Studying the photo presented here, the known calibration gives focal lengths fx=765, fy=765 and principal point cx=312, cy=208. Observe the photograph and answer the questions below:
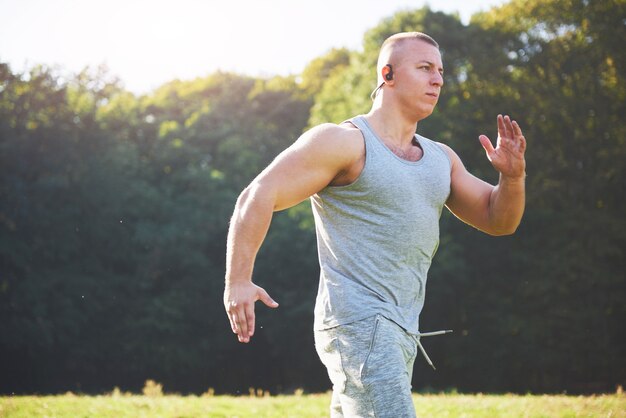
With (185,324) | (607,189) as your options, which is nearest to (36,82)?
(185,324)

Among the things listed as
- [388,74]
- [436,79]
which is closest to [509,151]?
[436,79]

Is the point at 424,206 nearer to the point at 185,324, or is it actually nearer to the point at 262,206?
the point at 262,206

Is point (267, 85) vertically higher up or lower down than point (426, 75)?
higher up

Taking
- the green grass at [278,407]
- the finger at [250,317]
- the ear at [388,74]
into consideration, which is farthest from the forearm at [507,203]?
the green grass at [278,407]

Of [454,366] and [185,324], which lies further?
[185,324]

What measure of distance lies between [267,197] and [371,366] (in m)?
0.92

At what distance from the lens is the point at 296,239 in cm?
3066

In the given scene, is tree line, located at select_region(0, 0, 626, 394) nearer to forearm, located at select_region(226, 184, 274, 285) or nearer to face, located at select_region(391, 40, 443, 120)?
face, located at select_region(391, 40, 443, 120)

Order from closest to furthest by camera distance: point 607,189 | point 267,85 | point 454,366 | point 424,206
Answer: point 424,206 → point 607,189 → point 454,366 → point 267,85

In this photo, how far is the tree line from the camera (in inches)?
1009

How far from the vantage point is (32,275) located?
28.6m

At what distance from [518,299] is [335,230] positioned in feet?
80.0

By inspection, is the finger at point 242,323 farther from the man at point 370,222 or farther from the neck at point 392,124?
the neck at point 392,124

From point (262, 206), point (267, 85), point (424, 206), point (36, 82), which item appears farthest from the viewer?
point (267, 85)
